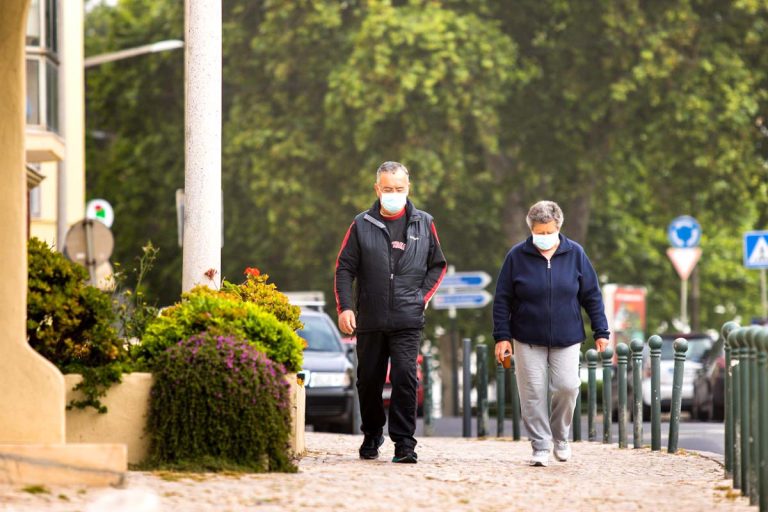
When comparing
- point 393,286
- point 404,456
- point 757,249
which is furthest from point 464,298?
point 393,286

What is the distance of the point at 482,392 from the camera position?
19266 mm

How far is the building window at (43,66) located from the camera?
32250 mm

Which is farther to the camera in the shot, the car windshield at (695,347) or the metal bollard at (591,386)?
the car windshield at (695,347)

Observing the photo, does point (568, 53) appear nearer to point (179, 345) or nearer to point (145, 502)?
point (179, 345)

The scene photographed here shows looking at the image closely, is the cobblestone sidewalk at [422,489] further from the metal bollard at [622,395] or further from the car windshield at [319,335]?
the car windshield at [319,335]

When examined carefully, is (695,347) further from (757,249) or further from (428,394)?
(428,394)

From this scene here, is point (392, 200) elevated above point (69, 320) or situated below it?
above

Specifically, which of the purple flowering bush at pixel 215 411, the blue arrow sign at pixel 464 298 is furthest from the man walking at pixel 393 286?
the blue arrow sign at pixel 464 298

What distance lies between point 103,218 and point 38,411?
788 inches

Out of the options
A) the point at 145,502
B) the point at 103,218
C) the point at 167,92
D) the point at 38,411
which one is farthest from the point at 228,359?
the point at 167,92

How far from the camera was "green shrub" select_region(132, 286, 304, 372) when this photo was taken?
10875mm

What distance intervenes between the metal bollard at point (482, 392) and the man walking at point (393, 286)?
6930 millimetres

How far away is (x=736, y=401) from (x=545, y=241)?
2.26 meters

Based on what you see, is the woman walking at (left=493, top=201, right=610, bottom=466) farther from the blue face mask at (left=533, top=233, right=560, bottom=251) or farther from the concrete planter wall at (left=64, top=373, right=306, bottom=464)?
the concrete planter wall at (left=64, top=373, right=306, bottom=464)
